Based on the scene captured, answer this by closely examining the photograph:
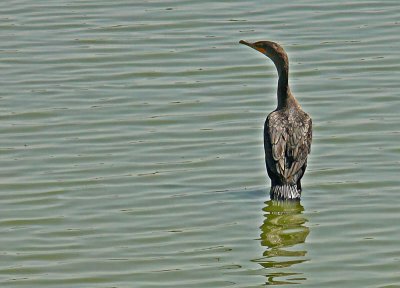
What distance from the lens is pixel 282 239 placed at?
1140cm

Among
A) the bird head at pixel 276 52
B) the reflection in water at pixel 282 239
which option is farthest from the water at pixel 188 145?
the bird head at pixel 276 52

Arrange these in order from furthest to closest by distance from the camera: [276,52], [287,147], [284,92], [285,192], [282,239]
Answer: [276,52] → [284,92] → [287,147] → [285,192] → [282,239]

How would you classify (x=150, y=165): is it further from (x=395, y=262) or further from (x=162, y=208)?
(x=395, y=262)

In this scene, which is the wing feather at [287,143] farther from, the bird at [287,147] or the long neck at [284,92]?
the long neck at [284,92]

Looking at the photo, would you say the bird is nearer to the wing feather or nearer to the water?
the wing feather

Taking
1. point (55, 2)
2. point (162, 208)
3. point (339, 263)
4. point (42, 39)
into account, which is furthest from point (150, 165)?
point (55, 2)

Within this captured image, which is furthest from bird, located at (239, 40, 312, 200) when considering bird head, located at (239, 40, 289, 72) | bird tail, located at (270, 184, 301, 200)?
bird head, located at (239, 40, 289, 72)

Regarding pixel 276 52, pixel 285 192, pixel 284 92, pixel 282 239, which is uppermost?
pixel 276 52

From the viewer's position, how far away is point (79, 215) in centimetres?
1170

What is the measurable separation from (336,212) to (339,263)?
1.21m

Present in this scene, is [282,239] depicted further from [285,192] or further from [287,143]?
[287,143]

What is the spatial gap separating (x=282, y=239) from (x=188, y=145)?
2216 millimetres

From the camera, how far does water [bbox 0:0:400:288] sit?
10711 mm

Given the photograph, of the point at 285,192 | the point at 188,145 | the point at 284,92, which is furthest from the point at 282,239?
the point at 188,145
